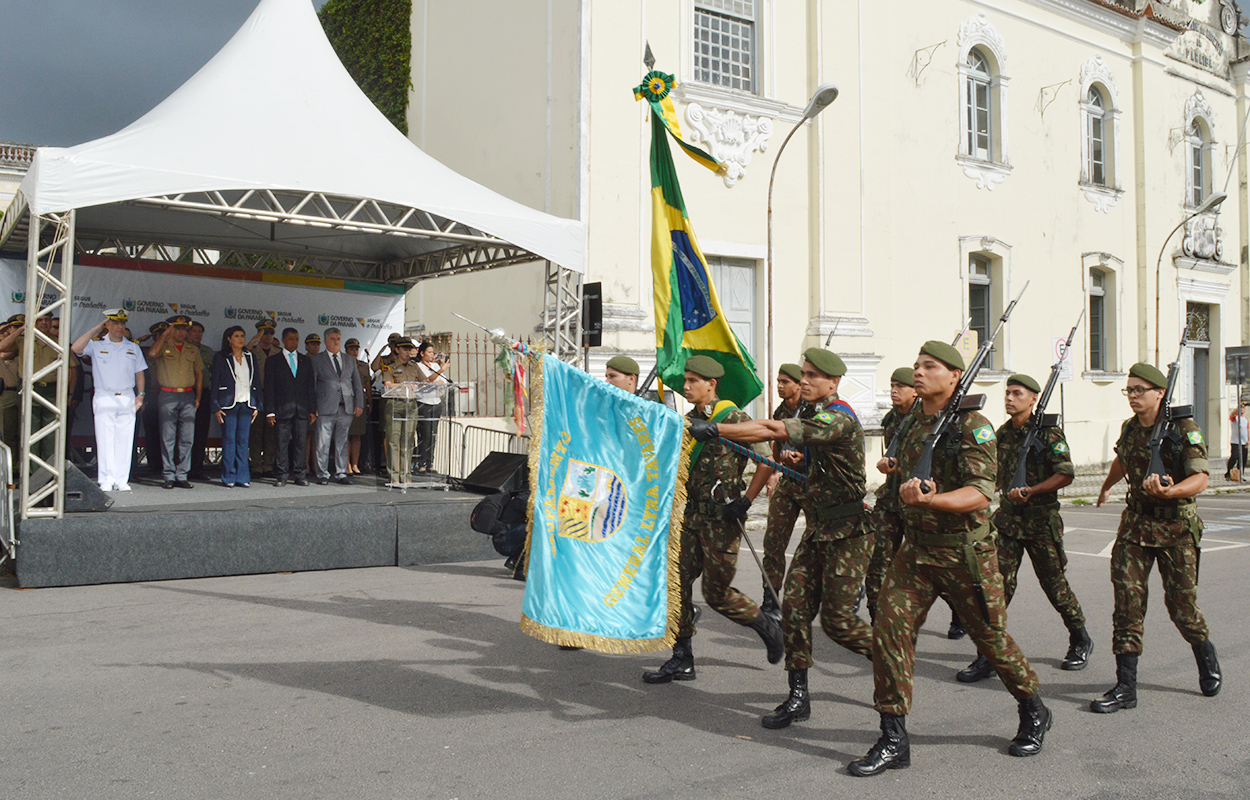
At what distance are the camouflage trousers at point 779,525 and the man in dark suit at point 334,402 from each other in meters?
6.91

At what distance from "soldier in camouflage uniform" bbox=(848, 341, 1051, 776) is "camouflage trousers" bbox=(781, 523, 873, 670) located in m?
0.48

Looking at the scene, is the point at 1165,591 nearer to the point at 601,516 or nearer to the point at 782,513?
the point at 782,513

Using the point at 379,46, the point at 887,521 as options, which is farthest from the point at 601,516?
the point at 379,46

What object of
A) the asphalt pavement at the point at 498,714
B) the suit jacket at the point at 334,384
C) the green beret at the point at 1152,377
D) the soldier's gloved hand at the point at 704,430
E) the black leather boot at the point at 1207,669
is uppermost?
the suit jacket at the point at 334,384

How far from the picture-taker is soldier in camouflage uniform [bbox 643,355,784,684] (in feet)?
18.2

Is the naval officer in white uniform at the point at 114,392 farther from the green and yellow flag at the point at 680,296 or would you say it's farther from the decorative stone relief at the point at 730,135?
the decorative stone relief at the point at 730,135

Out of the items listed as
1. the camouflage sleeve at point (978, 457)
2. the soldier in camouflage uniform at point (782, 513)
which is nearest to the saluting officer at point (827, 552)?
the camouflage sleeve at point (978, 457)

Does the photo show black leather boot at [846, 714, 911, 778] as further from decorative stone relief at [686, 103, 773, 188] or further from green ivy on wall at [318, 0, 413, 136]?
green ivy on wall at [318, 0, 413, 136]

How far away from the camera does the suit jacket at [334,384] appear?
1227cm

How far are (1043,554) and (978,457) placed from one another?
2.26 meters

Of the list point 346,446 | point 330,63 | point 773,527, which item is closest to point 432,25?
point 330,63

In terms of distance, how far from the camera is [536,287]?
1605 cm

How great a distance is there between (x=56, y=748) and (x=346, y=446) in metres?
8.15

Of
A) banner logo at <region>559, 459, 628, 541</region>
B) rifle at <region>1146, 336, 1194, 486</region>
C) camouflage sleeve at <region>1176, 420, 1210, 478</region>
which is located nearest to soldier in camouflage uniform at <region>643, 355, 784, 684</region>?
banner logo at <region>559, 459, 628, 541</region>
